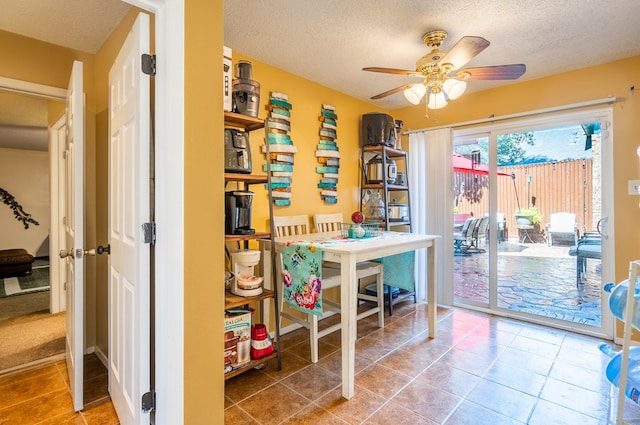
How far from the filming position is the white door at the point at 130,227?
1291 millimetres

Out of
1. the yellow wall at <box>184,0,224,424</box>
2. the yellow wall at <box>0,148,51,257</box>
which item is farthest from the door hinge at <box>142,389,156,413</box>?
the yellow wall at <box>0,148,51,257</box>

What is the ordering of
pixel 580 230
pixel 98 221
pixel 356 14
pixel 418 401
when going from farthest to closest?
pixel 580 230
pixel 98 221
pixel 356 14
pixel 418 401

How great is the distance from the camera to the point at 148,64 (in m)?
1.27

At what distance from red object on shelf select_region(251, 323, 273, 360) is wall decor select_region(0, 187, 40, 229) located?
636 cm

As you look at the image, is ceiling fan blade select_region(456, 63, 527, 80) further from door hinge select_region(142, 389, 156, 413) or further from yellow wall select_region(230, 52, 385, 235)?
door hinge select_region(142, 389, 156, 413)

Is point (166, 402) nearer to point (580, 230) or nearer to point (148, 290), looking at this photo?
point (148, 290)

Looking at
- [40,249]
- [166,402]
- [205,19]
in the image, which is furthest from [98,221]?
[40,249]

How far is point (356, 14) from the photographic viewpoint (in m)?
2.00

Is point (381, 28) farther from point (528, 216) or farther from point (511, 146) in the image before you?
point (528, 216)

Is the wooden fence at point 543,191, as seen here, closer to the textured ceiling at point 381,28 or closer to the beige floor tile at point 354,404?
the textured ceiling at point 381,28

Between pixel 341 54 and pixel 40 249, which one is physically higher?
pixel 341 54

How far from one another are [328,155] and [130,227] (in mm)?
2124

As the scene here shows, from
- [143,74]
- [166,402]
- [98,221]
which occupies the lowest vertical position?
[166,402]

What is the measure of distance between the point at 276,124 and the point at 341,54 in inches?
30.6
